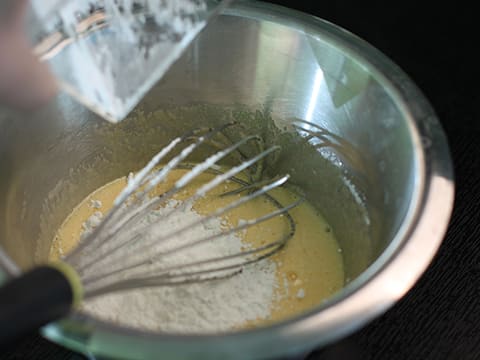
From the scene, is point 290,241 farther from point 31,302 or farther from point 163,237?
point 31,302

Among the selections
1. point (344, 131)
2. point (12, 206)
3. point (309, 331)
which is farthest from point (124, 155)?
point (309, 331)

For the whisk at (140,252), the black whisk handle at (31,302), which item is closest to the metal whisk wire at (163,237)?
the whisk at (140,252)

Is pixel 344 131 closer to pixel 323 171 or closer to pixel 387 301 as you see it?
pixel 323 171

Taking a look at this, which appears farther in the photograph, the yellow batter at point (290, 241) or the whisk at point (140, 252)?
the yellow batter at point (290, 241)

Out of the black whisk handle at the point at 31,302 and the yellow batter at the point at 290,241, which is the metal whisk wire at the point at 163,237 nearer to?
the yellow batter at the point at 290,241

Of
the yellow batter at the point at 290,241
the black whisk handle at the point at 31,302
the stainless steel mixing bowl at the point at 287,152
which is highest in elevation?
the black whisk handle at the point at 31,302

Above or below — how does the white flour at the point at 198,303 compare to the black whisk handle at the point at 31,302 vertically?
below

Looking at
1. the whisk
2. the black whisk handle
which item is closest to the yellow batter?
the whisk
